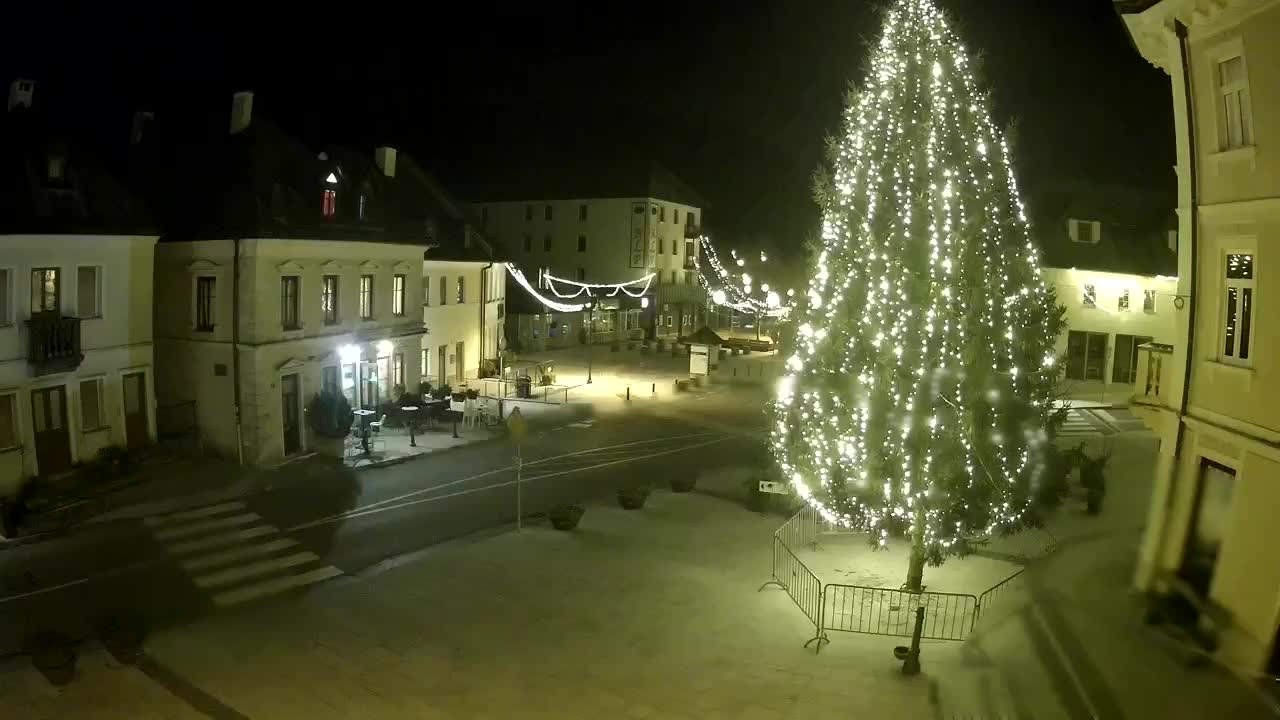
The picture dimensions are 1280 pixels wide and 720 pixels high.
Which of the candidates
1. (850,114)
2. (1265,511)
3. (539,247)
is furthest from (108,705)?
(539,247)

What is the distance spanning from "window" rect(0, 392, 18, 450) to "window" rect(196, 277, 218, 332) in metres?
5.39

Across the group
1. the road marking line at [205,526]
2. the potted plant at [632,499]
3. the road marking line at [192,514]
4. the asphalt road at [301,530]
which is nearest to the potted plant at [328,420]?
the asphalt road at [301,530]

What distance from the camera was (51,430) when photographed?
2211 centimetres

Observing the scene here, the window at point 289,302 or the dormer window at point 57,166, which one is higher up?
the dormer window at point 57,166

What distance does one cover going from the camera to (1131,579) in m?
15.5

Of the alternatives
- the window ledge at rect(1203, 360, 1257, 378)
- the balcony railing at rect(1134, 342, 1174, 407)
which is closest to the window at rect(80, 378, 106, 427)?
the balcony railing at rect(1134, 342, 1174, 407)

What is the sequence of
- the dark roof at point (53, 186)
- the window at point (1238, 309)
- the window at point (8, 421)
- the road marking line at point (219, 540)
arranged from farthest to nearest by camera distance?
the dark roof at point (53, 186) < the window at point (8, 421) < the road marking line at point (219, 540) < the window at point (1238, 309)

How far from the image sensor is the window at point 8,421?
2093cm

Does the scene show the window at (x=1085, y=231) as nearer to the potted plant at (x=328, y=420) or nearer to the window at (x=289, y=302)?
the potted plant at (x=328, y=420)

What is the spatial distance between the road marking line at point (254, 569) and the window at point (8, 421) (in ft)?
25.7

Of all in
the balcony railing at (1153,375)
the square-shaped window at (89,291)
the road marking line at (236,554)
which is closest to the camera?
the balcony railing at (1153,375)

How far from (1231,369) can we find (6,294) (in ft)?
78.6

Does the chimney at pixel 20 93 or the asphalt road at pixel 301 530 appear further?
the chimney at pixel 20 93

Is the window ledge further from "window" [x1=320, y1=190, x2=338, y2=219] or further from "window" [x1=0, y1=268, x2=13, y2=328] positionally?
"window" [x1=0, y1=268, x2=13, y2=328]
